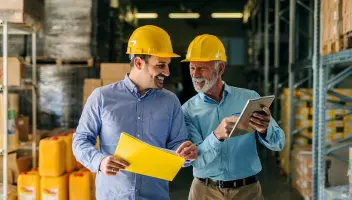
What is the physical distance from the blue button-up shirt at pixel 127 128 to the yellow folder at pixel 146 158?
7.1 inches

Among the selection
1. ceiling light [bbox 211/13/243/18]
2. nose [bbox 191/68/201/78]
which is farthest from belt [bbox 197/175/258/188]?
ceiling light [bbox 211/13/243/18]

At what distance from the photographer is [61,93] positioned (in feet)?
25.3

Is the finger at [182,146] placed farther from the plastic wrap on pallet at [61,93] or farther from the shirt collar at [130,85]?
the plastic wrap on pallet at [61,93]

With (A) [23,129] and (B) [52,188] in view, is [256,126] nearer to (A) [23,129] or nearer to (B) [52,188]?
(B) [52,188]

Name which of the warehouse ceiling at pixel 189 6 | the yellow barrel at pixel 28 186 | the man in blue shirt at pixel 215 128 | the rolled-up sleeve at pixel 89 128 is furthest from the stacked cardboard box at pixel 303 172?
the warehouse ceiling at pixel 189 6

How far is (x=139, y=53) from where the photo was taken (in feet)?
8.63

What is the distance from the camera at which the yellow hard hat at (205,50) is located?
2941 millimetres

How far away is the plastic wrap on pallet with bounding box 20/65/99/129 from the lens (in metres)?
7.68

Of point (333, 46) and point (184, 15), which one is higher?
point (184, 15)

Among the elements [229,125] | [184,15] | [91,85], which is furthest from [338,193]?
[184,15]

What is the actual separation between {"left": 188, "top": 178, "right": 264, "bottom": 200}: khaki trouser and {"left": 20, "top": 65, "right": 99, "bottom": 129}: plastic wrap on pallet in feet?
16.5

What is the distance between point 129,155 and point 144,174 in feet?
0.67

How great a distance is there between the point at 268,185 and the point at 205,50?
5167mm

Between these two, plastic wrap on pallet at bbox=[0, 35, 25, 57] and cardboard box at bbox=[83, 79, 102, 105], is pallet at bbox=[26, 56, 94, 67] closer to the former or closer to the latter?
plastic wrap on pallet at bbox=[0, 35, 25, 57]
